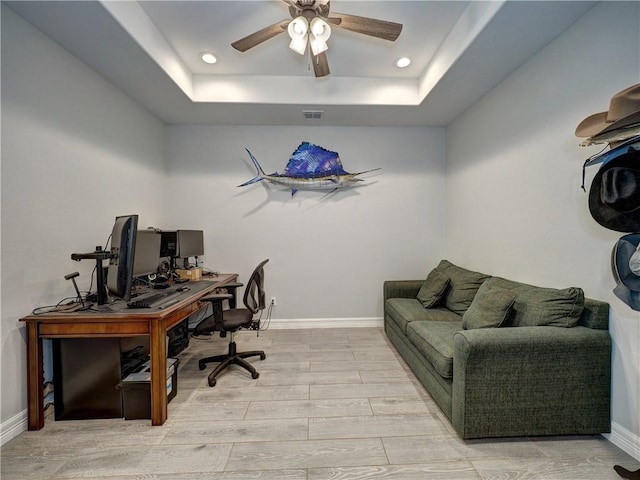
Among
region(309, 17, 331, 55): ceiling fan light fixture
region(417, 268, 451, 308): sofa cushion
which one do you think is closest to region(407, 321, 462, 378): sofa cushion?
region(417, 268, 451, 308): sofa cushion

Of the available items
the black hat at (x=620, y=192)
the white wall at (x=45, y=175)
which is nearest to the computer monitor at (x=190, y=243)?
the white wall at (x=45, y=175)

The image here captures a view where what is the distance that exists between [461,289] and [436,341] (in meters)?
0.95

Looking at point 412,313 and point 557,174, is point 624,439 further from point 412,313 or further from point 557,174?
point 557,174

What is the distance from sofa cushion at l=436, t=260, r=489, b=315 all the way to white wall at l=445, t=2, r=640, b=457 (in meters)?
0.22

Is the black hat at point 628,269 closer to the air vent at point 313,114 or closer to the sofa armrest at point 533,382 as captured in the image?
the sofa armrest at point 533,382

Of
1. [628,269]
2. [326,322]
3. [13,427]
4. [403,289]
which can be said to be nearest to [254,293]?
[326,322]

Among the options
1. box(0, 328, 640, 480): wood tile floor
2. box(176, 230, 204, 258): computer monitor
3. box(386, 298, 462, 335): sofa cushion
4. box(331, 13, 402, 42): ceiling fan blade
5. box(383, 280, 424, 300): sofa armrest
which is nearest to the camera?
box(0, 328, 640, 480): wood tile floor

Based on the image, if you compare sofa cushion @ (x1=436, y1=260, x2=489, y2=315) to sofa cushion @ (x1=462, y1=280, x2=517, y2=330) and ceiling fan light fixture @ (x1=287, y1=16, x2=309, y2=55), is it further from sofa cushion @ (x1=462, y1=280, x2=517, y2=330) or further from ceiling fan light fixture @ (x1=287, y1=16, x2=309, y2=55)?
ceiling fan light fixture @ (x1=287, y1=16, x2=309, y2=55)

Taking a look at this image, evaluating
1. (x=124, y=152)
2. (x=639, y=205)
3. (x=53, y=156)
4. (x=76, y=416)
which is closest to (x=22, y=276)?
(x=53, y=156)

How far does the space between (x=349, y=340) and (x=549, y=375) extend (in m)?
1.95

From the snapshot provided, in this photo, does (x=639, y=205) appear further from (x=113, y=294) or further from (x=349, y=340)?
(x=113, y=294)

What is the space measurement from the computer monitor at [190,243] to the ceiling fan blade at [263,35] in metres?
2.04

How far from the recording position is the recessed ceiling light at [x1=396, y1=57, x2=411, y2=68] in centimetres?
272

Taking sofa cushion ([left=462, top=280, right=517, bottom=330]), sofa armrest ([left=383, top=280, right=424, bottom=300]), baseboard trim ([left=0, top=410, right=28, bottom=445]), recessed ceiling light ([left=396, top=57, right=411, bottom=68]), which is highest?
recessed ceiling light ([left=396, top=57, right=411, bottom=68])
